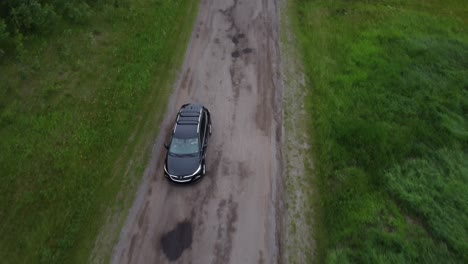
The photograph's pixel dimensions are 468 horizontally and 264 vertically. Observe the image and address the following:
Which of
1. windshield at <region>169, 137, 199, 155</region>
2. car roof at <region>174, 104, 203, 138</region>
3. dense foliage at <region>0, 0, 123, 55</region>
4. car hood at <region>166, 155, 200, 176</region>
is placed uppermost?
dense foliage at <region>0, 0, 123, 55</region>

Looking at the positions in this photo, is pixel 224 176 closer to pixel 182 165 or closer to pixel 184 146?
pixel 182 165

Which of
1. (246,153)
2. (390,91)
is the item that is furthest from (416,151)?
(246,153)

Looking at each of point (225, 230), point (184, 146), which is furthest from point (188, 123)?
point (225, 230)

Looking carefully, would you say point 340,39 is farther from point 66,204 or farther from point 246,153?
point 66,204

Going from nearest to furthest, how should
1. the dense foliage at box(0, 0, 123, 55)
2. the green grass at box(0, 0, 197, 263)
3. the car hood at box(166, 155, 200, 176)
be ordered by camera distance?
the green grass at box(0, 0, 197, 263)
the car hood at box(166, 155, 200, 176)
the dense foliage at box(0, 0, 123, 55)

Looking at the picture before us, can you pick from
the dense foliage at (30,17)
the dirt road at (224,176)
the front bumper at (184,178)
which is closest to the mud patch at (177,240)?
the dirt road at (224,176)

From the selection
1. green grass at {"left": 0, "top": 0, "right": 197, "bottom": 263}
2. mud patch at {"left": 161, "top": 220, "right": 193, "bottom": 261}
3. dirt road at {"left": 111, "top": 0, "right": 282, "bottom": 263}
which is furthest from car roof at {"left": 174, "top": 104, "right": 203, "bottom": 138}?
mud patch at {"left": 161, "top": 220, "right": 193, "bottom": 261}

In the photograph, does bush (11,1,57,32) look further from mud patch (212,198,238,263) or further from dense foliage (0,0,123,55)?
mud patch (212,198,238,263)
